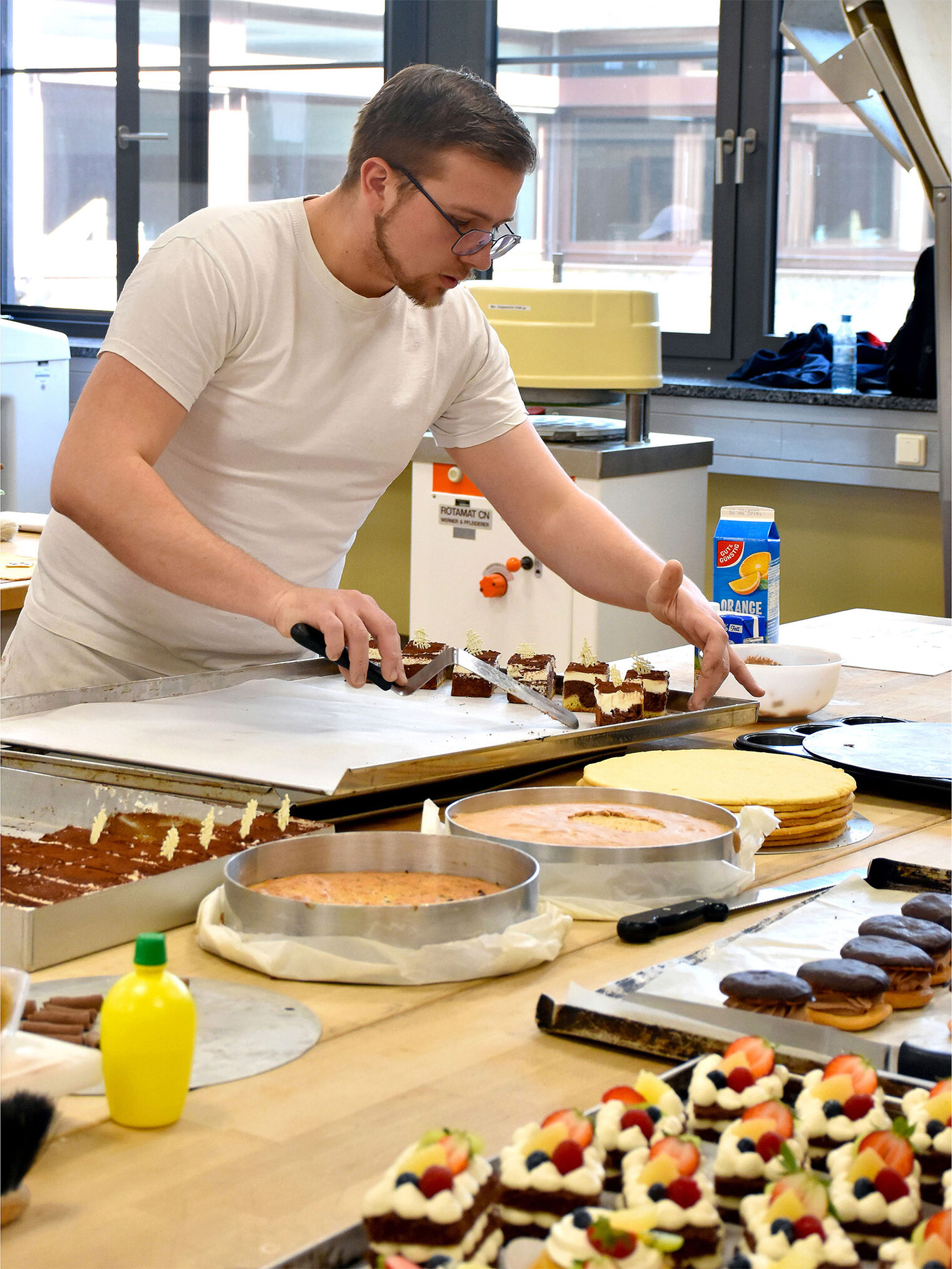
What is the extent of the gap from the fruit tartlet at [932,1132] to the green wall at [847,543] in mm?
3315

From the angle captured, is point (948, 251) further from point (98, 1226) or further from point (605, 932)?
point (98, 1226)

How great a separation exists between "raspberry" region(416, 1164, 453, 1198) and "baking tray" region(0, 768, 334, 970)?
1.59 feet

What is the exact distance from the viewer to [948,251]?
10.4 feet

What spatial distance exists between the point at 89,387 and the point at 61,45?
16.3ft

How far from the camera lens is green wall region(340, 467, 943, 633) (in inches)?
162

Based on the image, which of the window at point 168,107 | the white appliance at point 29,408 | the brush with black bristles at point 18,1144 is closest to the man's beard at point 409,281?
the brush with black bristles at point 18,1144

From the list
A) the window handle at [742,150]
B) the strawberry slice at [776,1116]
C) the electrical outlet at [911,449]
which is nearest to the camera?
the strawberry slice at [776,1116]

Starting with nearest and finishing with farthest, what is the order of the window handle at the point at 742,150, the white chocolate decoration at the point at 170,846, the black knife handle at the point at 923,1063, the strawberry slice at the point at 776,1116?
the strawberry slice at the point at 776,1116 → the black knife handle at the point at 923,1063 → the white chocolate decoration at the point at 170,846 → the window handle at the point at 742,150

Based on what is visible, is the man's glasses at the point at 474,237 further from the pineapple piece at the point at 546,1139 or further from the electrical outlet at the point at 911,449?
the electrical outlet at the point at 911,449

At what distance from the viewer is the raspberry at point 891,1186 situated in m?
0.75

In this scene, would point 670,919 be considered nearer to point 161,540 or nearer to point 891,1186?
point 891,1186

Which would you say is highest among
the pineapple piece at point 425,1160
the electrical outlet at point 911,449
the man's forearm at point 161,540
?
the electrical outlet at point 911,449

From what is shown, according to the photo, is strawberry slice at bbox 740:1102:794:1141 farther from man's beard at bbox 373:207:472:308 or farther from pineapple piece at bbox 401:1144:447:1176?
man's beard at bbox 373:207:472:308

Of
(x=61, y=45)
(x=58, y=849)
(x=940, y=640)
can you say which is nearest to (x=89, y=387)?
(x=58, y=849)
